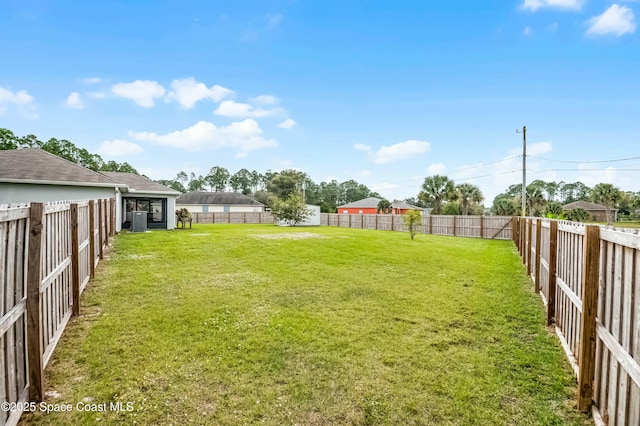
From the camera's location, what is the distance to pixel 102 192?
1479 cm

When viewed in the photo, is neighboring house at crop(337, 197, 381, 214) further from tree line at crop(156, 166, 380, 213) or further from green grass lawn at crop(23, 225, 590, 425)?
green grass lawn at crop(23, 225, 590, 425)

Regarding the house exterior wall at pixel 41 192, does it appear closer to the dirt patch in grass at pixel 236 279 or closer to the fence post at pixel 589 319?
the dirt patch in grass at pixel 236 279

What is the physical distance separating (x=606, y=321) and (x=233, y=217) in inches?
1289

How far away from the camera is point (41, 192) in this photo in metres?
13.2

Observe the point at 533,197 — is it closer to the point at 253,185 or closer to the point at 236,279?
the point at 236,279

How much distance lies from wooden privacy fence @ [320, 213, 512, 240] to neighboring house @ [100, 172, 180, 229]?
45.2 feet

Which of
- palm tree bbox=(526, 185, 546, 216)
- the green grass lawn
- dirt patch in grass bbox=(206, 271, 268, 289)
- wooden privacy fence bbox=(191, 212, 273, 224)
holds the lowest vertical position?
the green grass lawn

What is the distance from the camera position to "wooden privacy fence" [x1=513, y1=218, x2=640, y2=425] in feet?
6.41

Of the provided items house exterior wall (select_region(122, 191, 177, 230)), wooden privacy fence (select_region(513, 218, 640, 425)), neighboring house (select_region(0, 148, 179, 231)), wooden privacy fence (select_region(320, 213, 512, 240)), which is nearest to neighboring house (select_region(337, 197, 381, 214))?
wooden privacy fence (select_region(320, 213, 512, 240))

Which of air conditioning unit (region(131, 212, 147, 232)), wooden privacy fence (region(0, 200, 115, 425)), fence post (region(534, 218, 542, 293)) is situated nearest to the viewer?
wooden privacy fence (region(0, 200, 115, 425))

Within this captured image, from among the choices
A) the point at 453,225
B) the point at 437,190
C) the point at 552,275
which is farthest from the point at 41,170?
the point at 437,190

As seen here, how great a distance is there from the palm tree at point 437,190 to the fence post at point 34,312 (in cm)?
3245

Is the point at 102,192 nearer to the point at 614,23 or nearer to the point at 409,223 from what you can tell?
the point at 409,223

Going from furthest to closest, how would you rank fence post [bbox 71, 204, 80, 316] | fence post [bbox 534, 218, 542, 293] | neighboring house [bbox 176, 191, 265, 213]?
neighboring house [bbox 176, 191, 265, 213]
fence post [bbox 534, 218, 542, 293]
fence post [bbox 71, 204, 80, 316]
